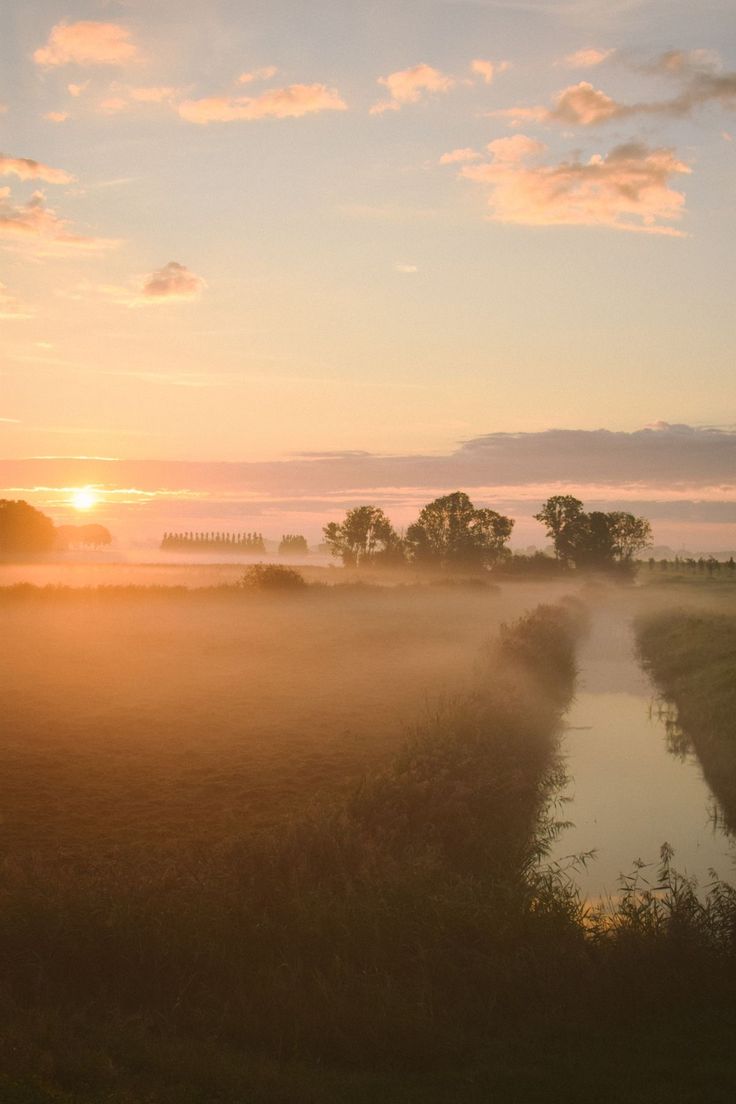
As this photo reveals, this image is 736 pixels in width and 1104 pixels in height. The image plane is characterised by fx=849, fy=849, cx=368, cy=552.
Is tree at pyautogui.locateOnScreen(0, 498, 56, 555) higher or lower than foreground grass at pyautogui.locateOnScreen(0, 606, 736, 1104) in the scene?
higher

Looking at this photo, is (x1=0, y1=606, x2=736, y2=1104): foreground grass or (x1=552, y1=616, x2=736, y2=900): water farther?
(x1=552, y1=616, x2=736, y2=900): water

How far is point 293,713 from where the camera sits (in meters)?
27.1

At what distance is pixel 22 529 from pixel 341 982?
125 metres

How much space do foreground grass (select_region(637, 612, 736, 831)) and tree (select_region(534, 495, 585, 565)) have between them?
69944 millimetres

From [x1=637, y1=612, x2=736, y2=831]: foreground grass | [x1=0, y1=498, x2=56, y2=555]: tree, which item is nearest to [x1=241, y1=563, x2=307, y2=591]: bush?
[x1=637, y1=612, x2=736, y2=831]: foreground grass

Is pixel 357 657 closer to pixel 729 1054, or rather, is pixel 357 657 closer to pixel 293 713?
pixel 293 713

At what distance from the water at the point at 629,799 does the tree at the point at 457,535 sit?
82.6 m

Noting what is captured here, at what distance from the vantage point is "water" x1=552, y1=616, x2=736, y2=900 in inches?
A: 659

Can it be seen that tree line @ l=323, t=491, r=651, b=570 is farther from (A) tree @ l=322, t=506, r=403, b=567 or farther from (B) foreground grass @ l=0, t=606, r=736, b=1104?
(B) foreground grass @ l=0, t=606, r=736, b=1104

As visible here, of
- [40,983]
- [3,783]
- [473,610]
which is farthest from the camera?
[473,610]

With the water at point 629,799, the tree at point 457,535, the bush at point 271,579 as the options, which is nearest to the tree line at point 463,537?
the tree at point 457,535

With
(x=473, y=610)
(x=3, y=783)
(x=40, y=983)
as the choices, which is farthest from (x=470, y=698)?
(x=473, y=610)

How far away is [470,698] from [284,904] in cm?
1347

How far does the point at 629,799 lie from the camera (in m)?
21.4
